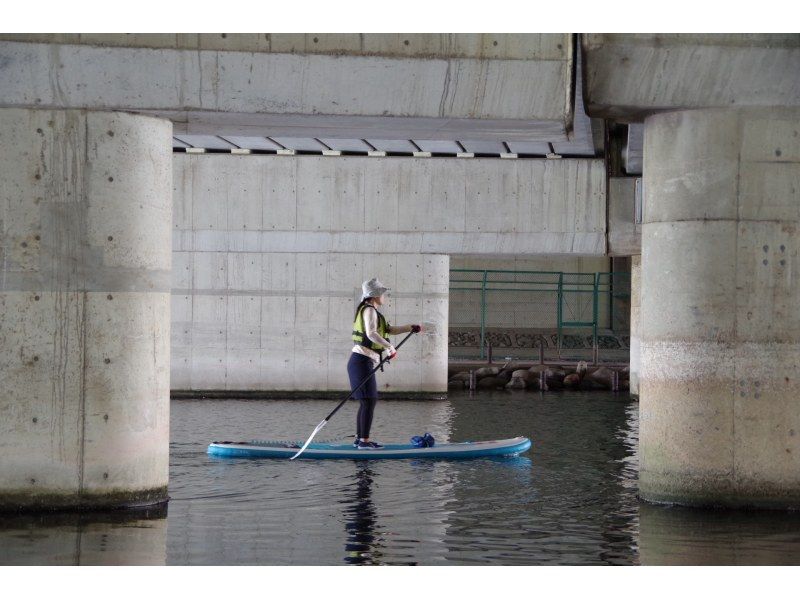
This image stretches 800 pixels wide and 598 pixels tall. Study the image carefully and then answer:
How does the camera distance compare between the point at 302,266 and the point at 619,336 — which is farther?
the point at 619,336

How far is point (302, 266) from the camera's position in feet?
78.6

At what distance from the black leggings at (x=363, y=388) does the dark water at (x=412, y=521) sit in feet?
1.99

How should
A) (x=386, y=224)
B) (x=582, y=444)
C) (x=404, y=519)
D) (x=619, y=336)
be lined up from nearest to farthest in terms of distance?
(x=404, y=519) < (x=582, y=444) < (x=386, y=224) < (x=619, y=336)

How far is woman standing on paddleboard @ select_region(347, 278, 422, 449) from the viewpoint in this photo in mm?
14227

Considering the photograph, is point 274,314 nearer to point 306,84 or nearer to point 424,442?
point 424,442

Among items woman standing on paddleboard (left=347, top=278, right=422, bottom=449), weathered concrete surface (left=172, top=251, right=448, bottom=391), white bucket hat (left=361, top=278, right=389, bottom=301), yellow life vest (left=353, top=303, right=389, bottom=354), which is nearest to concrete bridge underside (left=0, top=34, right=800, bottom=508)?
white bucket hat (left=361, top=278, right=389, bottom=301)

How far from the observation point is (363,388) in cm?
1426

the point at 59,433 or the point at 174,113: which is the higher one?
the point at 174,113

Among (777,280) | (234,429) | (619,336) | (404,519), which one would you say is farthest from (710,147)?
(619,336)

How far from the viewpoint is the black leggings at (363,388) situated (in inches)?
562

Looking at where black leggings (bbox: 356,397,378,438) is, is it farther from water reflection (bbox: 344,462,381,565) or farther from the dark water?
water reflection (bbox: 344,462,381,565)

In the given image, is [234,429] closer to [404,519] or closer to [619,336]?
[404,519]

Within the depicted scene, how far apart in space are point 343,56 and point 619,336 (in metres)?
32.7

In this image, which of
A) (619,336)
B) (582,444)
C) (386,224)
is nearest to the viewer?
(582,444)
